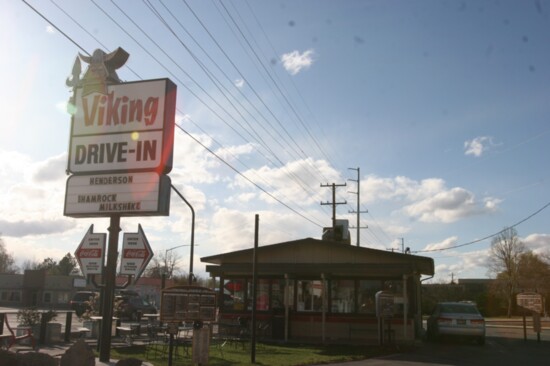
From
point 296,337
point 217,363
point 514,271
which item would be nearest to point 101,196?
point 217,363

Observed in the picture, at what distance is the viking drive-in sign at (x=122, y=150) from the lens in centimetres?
1016

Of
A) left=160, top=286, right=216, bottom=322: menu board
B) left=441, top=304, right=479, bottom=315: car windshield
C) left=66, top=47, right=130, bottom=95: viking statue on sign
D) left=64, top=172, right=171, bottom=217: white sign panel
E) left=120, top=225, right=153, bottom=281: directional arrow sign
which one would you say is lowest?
left=441, top=304, right=479, bottom=315: car windshield

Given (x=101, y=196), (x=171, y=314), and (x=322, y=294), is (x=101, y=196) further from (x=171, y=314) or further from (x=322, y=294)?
(x=322, y=294)

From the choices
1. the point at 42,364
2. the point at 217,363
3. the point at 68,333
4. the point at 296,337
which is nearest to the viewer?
the point at 42,364

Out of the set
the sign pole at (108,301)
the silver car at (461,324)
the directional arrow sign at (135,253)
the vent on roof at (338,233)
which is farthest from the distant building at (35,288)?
the sign pole at (108,301)

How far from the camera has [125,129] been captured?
10.4 meters

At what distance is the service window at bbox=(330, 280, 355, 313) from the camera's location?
23.7 m

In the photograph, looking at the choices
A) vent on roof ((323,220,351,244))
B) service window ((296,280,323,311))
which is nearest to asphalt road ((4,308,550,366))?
service window ((296,280,323,311))

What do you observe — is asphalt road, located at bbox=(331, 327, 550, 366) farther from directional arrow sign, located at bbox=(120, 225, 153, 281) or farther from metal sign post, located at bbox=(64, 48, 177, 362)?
metal sign post, located at bbox=(64, 48, 177, 362)

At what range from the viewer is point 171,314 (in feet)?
35.9

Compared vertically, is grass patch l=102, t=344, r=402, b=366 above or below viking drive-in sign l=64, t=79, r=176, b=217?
below

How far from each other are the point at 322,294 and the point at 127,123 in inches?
581

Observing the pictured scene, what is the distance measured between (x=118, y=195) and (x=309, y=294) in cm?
1544

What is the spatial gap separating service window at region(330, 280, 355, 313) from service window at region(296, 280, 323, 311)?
1.81 ft
